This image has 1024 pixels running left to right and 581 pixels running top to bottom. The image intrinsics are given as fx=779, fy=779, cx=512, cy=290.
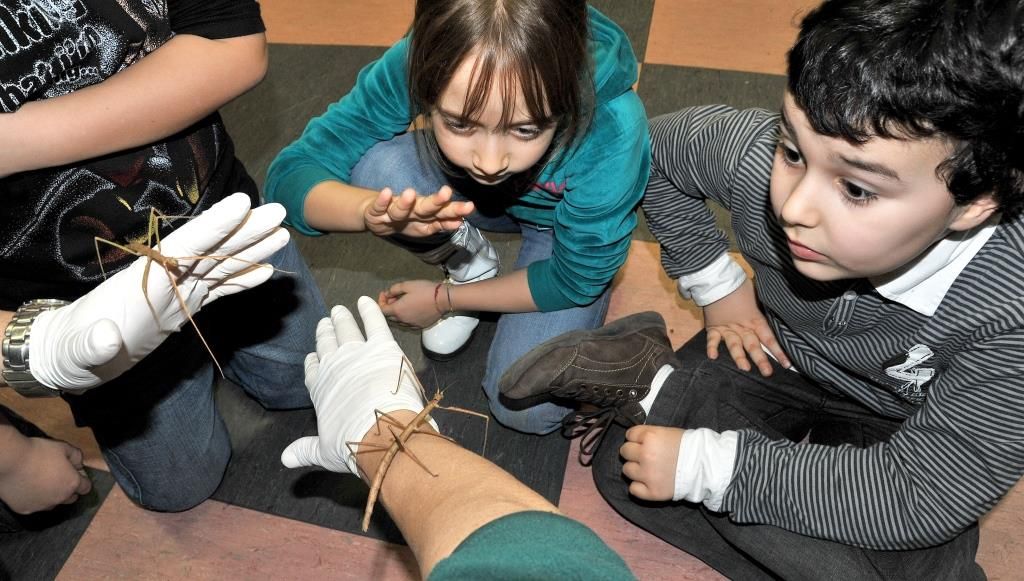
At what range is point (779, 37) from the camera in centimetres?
194

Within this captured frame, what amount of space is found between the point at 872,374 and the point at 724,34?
4.08 feet

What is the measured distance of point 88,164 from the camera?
0.90 meters

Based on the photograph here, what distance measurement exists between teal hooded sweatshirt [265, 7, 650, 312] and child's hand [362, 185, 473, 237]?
0.63 ft

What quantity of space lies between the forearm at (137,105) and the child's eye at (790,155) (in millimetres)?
616

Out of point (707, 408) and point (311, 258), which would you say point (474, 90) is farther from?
point (311, 258)

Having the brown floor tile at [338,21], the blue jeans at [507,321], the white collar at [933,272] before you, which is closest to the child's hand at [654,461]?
the blue jeans at [507,321]

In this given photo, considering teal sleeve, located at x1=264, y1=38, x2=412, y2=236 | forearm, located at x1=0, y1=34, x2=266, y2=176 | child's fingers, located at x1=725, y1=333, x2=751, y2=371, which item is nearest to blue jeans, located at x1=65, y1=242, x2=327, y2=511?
teal sleeve, located at x1=264, y1=38, x2=412, y2=236

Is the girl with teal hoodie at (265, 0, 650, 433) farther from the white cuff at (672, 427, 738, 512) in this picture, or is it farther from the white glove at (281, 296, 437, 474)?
the white cuff at (672, 427, 738, 512)

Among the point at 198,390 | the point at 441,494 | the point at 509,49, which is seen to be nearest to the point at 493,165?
the point at 509,49

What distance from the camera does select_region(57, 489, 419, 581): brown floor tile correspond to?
1.16m

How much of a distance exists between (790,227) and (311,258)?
3.36 feet

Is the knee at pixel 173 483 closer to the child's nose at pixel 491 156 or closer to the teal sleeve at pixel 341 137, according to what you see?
the teal sleeve at pixel 341 137

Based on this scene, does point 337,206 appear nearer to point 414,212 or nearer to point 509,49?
point 414,212

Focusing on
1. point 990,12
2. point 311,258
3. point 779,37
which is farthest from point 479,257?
point 779,37
